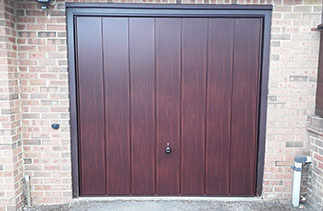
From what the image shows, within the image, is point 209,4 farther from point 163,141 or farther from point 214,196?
point 214,196

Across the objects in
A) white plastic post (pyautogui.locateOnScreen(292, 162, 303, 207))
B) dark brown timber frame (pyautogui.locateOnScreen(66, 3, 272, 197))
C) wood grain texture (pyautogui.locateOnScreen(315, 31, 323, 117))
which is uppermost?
dark brown timber frame (pyautogui.locateOnScreen(66, 3, 272, 197))

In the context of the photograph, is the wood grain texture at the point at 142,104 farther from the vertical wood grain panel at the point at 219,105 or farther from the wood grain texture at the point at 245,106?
the wood grain texture at the point at 245,106

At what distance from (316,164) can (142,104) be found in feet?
6.51

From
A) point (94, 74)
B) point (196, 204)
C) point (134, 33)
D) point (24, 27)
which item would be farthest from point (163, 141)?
point (24, 27)

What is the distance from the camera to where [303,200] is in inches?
107

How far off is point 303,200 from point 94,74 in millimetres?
2743

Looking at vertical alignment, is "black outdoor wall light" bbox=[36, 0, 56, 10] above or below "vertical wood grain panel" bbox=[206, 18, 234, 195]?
above

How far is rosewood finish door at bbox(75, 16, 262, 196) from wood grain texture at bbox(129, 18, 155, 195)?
11 mm

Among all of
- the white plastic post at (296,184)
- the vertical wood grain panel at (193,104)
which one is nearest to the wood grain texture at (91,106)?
the vertical wood grain panel at (193,104)

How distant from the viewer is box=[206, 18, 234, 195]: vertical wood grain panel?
8.69ft

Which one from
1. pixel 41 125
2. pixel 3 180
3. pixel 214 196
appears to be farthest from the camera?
pixel 214 196

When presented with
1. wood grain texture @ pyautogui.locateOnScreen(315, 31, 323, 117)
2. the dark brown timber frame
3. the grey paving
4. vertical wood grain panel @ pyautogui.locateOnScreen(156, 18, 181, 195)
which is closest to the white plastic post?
the grey paving

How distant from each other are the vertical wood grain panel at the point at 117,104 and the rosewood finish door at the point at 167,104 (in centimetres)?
1

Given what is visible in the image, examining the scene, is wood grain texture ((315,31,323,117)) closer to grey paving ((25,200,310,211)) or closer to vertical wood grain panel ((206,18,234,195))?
vertical wood grain panel ((206,18,234,195))
